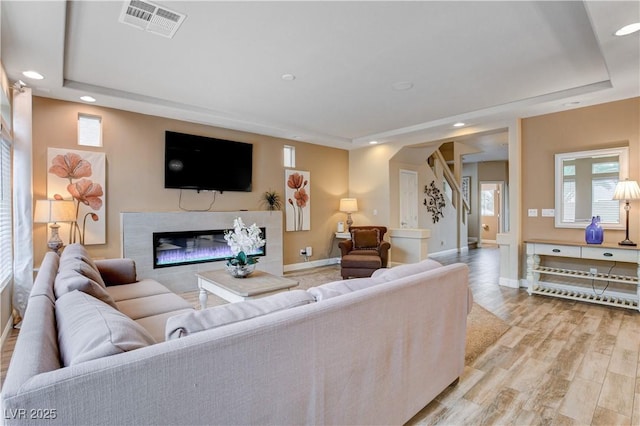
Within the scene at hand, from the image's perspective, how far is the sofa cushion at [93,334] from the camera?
90 centimetres

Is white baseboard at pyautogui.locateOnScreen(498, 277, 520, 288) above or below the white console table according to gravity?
below

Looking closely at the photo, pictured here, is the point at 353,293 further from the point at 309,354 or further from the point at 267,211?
the point at 267,211

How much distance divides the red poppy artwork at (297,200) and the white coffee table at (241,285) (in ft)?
9.41

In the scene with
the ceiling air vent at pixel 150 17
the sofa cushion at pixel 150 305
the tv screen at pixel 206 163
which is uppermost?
the ceiling air vent at pixel 150 17

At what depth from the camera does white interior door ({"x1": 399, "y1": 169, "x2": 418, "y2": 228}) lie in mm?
7133

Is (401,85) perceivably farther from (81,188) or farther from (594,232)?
(81,188)

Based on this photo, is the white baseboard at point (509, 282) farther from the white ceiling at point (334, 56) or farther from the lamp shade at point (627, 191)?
the white ceiling at point (334, 56)

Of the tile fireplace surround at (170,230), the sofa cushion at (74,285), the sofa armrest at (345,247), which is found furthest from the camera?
the sofa armrest at (345,247)

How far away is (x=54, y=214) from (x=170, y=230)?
1.37 meters

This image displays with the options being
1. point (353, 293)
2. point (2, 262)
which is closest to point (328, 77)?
point (353, 293)

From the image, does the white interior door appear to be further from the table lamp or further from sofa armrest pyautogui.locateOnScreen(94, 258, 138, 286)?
sofa armrest pyautogui.locateOnScreen(94, 258, 138, 286)

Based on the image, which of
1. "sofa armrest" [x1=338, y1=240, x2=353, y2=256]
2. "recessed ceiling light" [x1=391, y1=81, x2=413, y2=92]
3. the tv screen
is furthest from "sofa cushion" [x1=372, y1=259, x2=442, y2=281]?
the tv screen

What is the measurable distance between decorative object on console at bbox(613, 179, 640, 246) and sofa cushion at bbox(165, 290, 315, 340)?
4321 millimetres

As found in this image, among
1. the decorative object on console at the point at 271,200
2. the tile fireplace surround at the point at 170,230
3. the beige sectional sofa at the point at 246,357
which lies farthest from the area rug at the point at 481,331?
the decorative object on console at the point at 271,200
